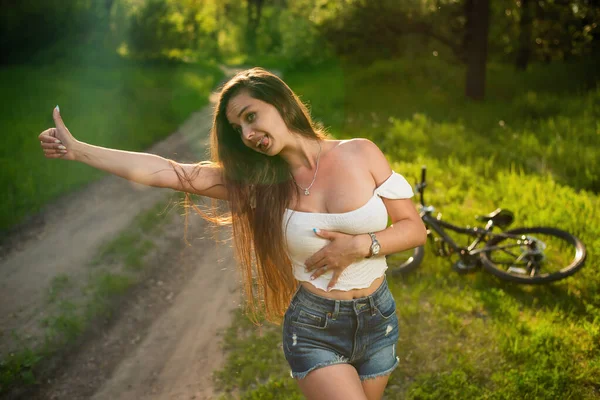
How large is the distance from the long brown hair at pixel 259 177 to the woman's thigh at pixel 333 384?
0.75m

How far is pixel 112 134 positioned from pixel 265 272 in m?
11.5

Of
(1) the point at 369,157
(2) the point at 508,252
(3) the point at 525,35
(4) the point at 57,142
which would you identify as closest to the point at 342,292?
(1) the point at 369,157

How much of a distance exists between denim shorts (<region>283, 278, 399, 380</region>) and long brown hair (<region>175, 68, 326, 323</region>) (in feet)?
1.26

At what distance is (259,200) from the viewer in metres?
3.37

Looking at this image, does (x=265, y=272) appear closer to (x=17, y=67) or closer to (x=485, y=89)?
(x=485, y=89)

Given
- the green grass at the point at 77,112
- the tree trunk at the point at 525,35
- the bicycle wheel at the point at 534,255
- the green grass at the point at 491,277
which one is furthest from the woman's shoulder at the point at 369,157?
the tree trunk at the point at 525,35

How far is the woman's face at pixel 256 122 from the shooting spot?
3248 mm

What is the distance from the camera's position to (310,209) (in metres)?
3.24

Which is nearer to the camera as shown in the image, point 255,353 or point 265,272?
point 265,272

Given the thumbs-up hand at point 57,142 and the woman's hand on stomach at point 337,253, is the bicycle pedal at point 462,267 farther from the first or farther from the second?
the thumbs-up hand at point 57,142

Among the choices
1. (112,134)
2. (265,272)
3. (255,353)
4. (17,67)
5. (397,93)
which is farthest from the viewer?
(17,67)

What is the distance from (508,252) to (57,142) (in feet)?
17.4

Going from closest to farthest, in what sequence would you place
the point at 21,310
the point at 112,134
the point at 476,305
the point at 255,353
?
the point at 255,353
the point at 476,305
the point at 21,310
the point at 112,134

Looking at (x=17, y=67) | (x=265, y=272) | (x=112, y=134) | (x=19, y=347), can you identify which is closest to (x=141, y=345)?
(x=19, y=347)
